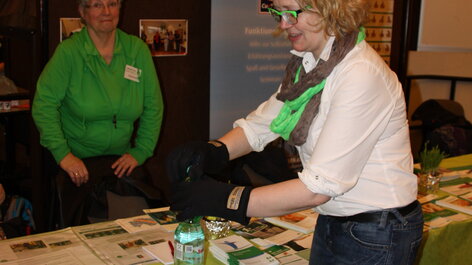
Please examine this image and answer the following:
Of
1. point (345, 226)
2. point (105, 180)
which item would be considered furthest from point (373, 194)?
point (105, 180)

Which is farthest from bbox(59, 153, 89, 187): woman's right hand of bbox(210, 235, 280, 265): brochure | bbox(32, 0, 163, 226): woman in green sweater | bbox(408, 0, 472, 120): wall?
bbox(408, 0, 472, 120): wall

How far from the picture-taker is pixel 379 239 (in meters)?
1.39

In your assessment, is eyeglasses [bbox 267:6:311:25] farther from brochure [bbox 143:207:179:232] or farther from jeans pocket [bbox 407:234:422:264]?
brochure [bbox 143:207:179:232]

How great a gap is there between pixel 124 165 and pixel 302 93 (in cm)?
157

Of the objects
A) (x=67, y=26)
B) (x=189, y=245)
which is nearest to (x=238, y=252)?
(x=189, y=245)

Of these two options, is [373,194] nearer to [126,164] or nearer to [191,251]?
[191,251]

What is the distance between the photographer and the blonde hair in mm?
1272

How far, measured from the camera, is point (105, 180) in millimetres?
2568

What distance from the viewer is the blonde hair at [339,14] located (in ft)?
4.17

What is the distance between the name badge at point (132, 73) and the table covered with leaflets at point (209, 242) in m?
0.91

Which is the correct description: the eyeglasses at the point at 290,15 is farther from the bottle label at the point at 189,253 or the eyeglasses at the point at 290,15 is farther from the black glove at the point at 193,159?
the bottle label at the point at 189,253

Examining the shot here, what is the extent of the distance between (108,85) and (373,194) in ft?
5.47

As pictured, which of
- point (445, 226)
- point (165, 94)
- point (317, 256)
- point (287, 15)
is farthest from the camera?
point (165, 94)

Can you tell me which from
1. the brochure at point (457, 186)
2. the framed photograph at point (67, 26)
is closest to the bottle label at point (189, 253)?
the brochure at point (457, 186)
